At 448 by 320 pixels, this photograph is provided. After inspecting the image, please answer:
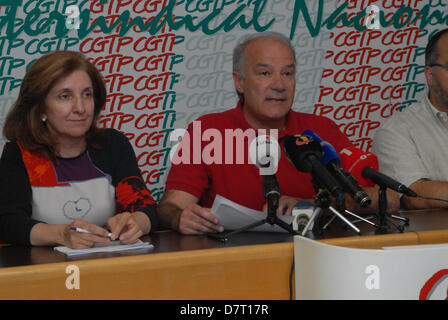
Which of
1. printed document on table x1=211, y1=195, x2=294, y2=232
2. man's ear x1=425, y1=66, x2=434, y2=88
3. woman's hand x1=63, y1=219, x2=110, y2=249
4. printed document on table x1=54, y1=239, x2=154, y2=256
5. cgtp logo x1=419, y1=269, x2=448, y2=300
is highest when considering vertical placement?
man's ear x1=425, y1=66, x2=434, y2=88

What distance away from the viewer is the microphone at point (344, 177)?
4.71ft

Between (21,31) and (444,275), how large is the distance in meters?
2.14

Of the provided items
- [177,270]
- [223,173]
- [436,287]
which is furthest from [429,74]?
[177,270]

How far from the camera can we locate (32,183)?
200 centimetres

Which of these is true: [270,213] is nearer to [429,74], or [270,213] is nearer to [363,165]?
[363,165]

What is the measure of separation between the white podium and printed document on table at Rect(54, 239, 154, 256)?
0.51 meters

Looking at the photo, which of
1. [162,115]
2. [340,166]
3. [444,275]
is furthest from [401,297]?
[162,115]

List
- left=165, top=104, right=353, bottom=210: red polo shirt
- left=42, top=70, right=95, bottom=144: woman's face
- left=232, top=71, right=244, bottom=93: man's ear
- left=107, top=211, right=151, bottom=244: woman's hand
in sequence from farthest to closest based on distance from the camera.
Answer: left=232, top=71, right=244, bottom=93: man's ear, left=165, top=104, right=353, bottom=210: red polo shirt, left=42, top=70, right=95, bottom=144: woman's face, left=107, top=211, right=151, bottom=244: woman's hand

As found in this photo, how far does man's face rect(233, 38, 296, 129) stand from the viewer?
90.0 inches

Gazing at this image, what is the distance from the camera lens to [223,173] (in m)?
2.30

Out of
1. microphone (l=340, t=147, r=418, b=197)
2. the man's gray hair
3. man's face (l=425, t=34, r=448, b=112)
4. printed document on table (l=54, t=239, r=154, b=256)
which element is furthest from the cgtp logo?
man's face (l=425, t=34, r=448, b=112)

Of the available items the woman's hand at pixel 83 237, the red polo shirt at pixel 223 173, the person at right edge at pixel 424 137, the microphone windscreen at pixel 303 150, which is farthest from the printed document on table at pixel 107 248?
the person at right edge at pixel 424 137

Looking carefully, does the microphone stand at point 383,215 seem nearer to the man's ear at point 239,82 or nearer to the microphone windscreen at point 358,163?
Result: the microphone windscreen at point 358,163

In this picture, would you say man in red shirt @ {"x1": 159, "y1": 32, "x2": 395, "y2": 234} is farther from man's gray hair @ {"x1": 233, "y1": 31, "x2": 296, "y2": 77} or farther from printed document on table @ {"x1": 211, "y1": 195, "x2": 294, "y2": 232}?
printed document on table @ {"x1": 211, "y1": 195, "x2": 294, "y2": 232}
